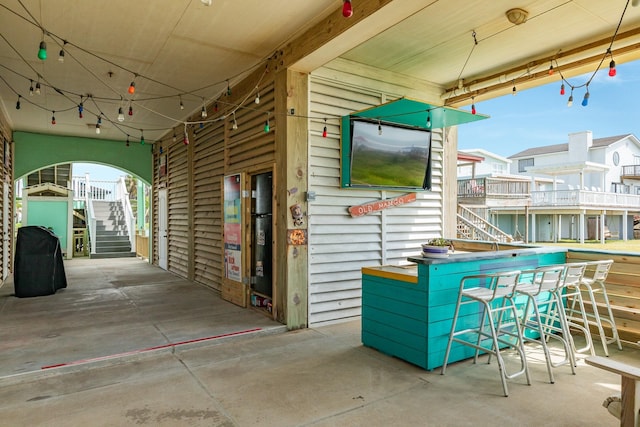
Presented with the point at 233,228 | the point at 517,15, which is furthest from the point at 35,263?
the point at 517,15

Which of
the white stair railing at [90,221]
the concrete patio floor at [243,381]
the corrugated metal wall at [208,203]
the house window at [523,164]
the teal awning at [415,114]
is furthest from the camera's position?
the house window at [523,164]

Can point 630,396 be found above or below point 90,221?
below

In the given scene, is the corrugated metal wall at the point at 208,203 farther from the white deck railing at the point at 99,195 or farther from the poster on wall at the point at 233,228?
the white deck railing at the point at 99,195

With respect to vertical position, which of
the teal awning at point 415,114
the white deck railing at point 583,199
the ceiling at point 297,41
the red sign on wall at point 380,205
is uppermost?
the ceiling at point 297,41

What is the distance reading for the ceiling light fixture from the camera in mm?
3627

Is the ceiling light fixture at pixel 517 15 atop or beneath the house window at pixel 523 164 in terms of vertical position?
beneath

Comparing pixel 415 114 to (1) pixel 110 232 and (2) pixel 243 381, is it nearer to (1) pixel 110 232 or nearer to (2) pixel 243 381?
(2) pixel 243 381

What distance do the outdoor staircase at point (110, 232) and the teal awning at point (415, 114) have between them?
10252mm

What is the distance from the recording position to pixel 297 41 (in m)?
4.07

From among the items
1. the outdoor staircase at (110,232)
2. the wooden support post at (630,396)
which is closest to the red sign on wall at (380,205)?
the wooden support post at (630,396)

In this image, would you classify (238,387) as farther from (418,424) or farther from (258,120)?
(258,120)

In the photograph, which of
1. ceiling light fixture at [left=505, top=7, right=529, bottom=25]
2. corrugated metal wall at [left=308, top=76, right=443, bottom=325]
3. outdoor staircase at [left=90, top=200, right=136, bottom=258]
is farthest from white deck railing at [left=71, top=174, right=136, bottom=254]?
ceiling light fixture at [left=505, top=7, right=529, bottom=25]

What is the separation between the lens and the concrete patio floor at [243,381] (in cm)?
245

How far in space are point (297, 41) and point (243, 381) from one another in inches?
134
